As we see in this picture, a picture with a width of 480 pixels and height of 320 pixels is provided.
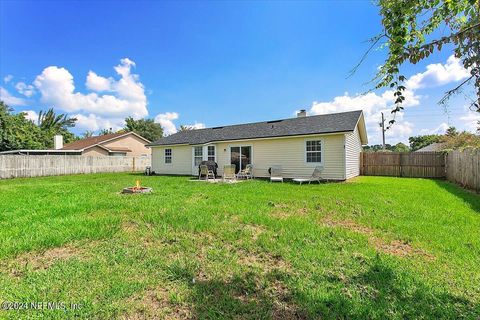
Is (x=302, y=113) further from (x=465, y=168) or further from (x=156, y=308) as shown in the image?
(x=156, y=308)

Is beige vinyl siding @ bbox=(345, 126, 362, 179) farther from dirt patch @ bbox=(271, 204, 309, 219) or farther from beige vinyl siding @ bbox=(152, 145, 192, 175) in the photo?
beige vinyl siding @ bbox=(152, 145, 192, 175)

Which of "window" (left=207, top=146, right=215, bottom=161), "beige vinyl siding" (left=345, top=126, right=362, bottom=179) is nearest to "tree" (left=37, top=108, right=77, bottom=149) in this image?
"window" (left=207, top=146, right=215, bottom=161)

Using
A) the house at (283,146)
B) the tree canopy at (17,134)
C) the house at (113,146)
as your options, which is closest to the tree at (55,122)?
the tree canopy at (17,134)

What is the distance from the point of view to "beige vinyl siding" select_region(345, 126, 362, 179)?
1369cm

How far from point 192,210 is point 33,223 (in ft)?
11.2

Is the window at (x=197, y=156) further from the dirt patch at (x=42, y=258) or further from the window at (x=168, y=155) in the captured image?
the dirt patch at (x=42, y=258)

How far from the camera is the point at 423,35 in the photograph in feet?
7.37

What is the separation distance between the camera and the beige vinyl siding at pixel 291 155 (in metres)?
13.3

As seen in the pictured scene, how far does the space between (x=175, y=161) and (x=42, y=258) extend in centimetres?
1674

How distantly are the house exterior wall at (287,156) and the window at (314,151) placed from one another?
18cm

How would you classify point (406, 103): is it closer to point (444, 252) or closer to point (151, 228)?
point (444, 252)

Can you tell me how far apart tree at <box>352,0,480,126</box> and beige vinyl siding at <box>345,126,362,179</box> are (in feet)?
38.3

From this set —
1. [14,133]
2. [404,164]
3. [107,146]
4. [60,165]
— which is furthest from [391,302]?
[14,133]

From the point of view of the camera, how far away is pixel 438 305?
2.65 metres
